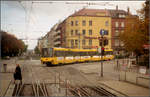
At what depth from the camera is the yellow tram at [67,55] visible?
29406 mm

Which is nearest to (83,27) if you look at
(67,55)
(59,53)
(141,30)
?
(67,55)

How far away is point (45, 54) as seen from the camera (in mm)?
29516

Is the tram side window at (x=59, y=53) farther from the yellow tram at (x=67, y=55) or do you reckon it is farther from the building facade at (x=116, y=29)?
the building facade at (x=116, y=29)

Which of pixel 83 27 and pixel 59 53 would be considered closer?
pixel 59 53

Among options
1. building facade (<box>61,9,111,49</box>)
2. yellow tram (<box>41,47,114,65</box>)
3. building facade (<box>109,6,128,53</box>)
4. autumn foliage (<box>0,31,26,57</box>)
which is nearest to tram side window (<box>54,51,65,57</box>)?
yellow tram (<box>41,47,114,65</box>)

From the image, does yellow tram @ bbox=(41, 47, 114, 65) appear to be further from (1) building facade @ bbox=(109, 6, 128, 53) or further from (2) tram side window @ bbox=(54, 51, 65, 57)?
(1) building facade @ bbox=(109, 6, 128, 53)

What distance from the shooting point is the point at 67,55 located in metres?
33.4

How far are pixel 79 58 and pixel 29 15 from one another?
56.5ft

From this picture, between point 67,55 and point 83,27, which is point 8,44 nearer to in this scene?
point 83,27

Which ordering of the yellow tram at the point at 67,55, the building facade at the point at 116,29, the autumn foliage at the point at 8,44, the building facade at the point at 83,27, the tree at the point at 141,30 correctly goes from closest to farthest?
the tree at the point at 141,30 < the yellow tram at the point at 67,55 < the building facade at the point at 83,27 < the autumn foliage at the point at 8,44 < the building facade at the point at 116,29

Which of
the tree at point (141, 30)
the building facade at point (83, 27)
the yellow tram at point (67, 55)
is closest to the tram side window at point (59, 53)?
the yellow tram at point (67, 55)

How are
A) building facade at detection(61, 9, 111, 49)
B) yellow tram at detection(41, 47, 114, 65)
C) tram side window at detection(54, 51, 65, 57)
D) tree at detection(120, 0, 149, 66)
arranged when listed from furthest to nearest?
building facade at detection(61, 9, 111, 49)
tram side window at detection(54, 51, 65, 57)
yellow tram at detection(41, 47, 114, 65)
tree at detection(120, 0, 149, 66)

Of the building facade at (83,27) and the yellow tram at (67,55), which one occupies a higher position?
the building facade at (83,27)

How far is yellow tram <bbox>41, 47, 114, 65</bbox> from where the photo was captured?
2941 cm
